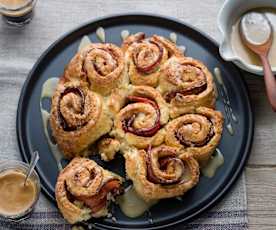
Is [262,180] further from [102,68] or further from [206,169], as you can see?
[102,68]

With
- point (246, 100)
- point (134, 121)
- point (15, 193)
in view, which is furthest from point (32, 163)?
point (246, 100)

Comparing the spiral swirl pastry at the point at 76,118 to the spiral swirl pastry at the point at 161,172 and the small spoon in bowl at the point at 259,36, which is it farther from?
the small spoon in bowl at the point at 259,36

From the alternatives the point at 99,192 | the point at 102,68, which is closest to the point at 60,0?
the point at 102,68

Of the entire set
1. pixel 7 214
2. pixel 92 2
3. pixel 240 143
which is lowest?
pixel 7 214

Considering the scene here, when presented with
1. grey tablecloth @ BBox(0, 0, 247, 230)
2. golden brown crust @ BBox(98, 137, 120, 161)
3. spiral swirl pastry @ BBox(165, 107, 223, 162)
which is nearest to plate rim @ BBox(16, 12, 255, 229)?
grey tablecloth @ BBox(0, 0, 247, 230)

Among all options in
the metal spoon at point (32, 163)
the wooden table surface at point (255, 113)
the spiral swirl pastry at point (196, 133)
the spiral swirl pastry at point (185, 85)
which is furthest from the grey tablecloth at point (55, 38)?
the spiral swirl pastry at point (185, 85)
